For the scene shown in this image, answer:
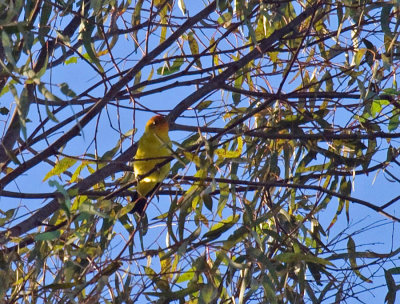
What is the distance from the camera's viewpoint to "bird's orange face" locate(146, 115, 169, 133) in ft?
7.98

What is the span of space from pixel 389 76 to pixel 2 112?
3.86ft

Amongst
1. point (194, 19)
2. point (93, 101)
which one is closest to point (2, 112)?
point (93, 101)

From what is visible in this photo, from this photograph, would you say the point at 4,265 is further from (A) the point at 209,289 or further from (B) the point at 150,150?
(B) the point at 150,150

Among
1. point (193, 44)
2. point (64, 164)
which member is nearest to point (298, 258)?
point (64, 164)

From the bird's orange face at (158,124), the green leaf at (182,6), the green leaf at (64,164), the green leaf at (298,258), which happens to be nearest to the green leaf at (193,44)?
the green leaf at (182,6)

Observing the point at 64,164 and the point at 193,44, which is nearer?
the point at 64,164

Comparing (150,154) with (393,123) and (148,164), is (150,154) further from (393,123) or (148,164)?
(393,123)

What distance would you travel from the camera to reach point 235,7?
2.10 meters

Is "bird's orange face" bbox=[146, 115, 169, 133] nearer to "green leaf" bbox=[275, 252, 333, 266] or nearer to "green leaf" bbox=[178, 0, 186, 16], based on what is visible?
"green leaf" bbox=[178, 0, 186, 16]

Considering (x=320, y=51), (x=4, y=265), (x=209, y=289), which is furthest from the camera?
(x=320, y=51)

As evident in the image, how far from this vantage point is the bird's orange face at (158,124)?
243 centimetres

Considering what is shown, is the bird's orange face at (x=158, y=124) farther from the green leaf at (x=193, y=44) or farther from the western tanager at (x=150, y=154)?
the green leaf at (x=193, y=44)

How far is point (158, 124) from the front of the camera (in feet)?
8.14

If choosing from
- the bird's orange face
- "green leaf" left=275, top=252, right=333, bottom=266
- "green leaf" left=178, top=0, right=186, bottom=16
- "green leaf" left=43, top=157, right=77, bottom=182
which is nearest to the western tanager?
the bird's orange face
